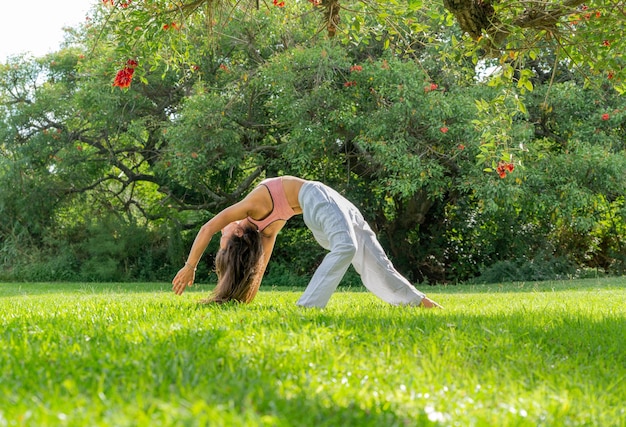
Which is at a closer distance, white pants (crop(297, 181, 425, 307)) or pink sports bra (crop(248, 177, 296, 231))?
white pants (crop(297, 181, 425, 307))

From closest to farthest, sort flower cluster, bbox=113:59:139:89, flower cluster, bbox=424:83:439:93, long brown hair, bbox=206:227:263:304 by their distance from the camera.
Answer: long brown hair, bbox=206:227:263:304, flower cluster, bbox=113:59:139:89, flower cluster, bbox=424:83:439:93

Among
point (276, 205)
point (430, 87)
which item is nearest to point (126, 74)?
point (276, 205)

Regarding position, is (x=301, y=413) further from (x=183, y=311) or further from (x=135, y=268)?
(x=135, y=268)

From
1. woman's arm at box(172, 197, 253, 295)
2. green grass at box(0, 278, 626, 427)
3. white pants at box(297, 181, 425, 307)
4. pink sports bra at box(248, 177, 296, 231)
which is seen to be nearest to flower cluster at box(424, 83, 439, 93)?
white pants at box(297, 181, 425, 307)

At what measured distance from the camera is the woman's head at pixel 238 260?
5.59 meters

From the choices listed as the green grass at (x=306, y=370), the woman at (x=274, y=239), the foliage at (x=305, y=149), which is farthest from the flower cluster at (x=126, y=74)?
the foliage at (x=305, y=149)

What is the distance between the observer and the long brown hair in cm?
559

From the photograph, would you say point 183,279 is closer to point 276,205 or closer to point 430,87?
point 276,205

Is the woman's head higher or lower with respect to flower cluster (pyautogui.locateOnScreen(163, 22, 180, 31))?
lower

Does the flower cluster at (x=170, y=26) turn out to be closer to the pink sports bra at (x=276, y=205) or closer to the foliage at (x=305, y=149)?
the pink sports bra at (x=276, y=205)

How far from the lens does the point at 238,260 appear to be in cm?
559

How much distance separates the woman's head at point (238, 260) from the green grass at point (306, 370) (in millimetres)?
846

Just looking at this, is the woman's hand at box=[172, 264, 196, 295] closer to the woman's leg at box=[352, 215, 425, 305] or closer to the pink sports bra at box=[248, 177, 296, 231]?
the pink sports bra at box=[248, 177, 296, 231]

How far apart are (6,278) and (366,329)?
15.4 metres
